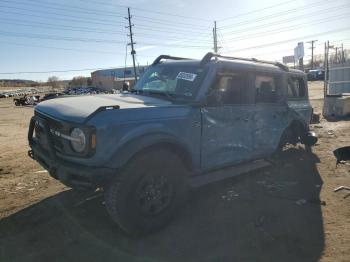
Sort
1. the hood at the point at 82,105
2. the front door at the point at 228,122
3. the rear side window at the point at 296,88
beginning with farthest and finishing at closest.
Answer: the rear side window at the point at 296,88 < the front door at the point at 228,122 < the hood at the point at 82,105

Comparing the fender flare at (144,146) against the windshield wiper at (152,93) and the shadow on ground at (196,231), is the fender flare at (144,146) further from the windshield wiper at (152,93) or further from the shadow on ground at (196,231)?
the shadow on ground at (196,231)

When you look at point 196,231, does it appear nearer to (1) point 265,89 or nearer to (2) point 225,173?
(2) point 225,173

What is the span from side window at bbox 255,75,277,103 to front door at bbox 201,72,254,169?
285 millimetres

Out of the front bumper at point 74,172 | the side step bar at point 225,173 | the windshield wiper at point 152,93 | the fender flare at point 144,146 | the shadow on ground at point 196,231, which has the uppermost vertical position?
the windshield wiper at point 152,93

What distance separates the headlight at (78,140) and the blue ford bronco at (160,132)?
11mm

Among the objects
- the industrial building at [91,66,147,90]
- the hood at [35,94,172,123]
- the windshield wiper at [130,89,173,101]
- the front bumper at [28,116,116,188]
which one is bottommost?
the front bumper at [28,116,116,188]

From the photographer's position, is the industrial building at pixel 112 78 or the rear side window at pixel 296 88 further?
the industrial building at pixel 112 78

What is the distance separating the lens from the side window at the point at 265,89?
5.70 metres

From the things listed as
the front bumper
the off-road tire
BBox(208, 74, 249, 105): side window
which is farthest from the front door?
the front bumper

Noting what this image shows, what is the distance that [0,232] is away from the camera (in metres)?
4.17

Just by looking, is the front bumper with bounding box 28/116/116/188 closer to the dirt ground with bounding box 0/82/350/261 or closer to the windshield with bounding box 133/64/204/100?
the dirt ground with bounding box 0/82/350/261

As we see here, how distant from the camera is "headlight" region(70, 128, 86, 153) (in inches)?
144

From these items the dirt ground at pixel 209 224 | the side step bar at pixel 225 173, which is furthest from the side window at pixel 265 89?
the dirt ground at pixel 209 224

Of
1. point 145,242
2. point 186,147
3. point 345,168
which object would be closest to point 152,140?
point 186,147
